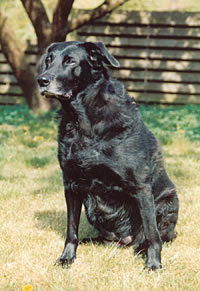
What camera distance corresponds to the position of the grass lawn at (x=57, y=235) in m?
2.46

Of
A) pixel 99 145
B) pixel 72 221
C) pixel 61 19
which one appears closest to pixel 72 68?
pixel 99 145

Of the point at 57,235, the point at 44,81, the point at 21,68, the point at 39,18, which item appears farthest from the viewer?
the point at 21,68

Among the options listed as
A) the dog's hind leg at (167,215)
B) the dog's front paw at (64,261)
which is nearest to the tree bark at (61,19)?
the dog's hind leg at (167,215)

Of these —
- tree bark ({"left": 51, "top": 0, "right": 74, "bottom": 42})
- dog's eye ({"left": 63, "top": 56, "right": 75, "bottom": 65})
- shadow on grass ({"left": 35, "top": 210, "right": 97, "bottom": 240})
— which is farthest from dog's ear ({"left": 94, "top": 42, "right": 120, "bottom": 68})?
tree bark ({"left": 51, "top": 0, "right": 74, "bottom": 42})

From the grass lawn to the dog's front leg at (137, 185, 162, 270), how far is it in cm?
8

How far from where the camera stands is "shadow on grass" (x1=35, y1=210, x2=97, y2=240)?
11.1 ft

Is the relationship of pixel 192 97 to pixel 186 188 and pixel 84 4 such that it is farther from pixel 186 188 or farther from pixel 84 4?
pixel 186 188

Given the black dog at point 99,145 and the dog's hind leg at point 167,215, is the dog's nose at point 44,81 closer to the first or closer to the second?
the black dog at point 99,145

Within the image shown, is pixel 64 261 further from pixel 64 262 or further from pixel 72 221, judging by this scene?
pixel 72 221

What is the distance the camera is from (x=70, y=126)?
2.84 meters

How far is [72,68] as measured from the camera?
273 centimetres

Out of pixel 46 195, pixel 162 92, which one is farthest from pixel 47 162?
pixel 162 92

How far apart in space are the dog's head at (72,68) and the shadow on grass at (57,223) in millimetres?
1197

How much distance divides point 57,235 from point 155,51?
7312 millimetres
